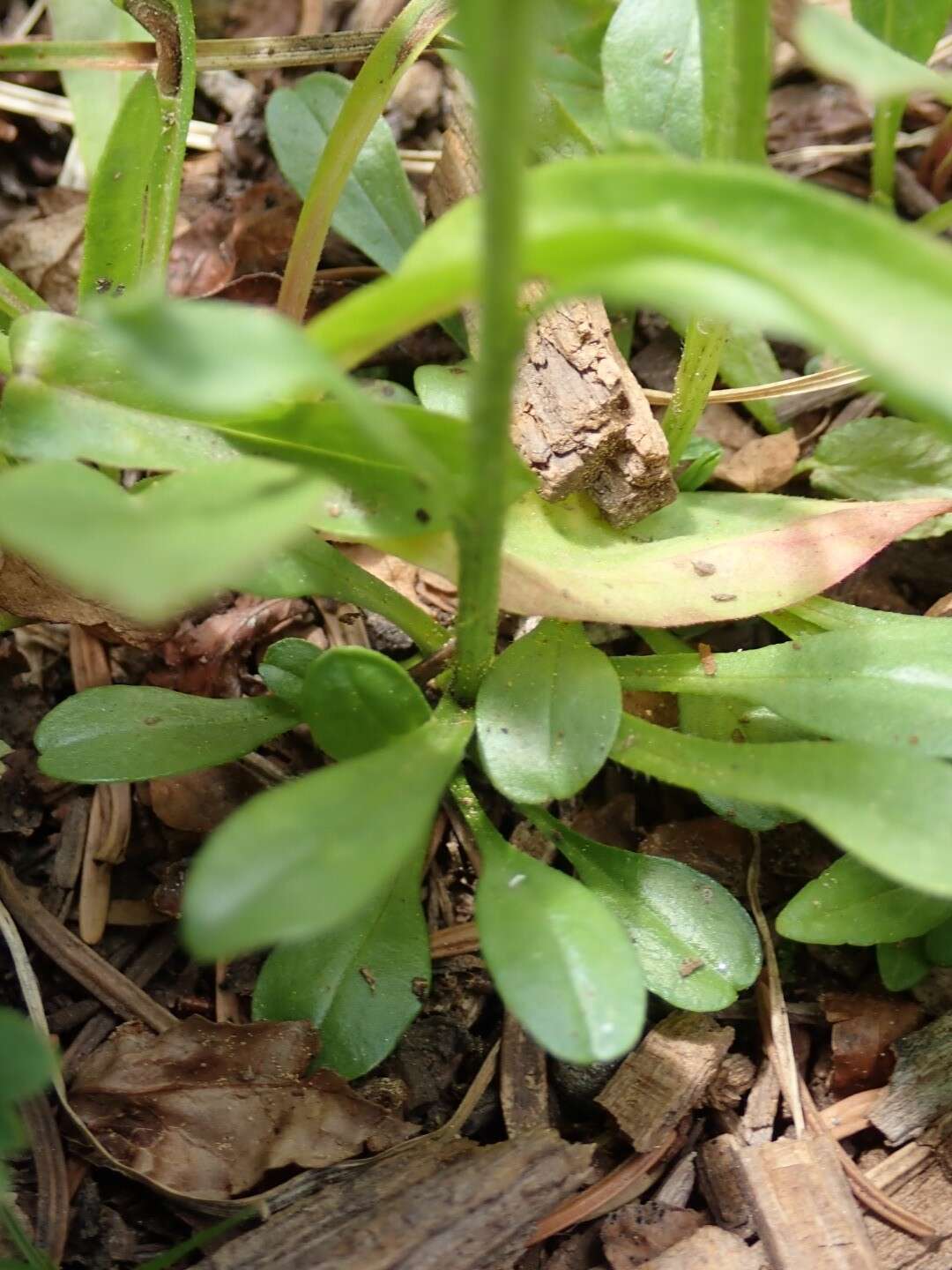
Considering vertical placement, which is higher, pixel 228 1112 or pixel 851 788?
pixel 851 788

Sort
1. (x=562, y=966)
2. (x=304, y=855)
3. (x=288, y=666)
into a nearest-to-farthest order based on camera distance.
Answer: (x=304, y=855) < (x=562, y=966) < (x=288, y=666)

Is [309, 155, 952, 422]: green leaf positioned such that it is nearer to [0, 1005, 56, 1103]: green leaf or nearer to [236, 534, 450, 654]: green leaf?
[236, 534, 450, 654]: green leaf

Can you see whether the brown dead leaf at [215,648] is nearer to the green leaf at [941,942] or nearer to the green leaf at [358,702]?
the green leaf at [358,702]

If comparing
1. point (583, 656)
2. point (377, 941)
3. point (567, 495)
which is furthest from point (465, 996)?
point (567, 495)

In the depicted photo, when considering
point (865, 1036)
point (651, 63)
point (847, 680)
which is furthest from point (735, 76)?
point (865, 1036)

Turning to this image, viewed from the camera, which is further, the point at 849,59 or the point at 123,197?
the point at 123,197

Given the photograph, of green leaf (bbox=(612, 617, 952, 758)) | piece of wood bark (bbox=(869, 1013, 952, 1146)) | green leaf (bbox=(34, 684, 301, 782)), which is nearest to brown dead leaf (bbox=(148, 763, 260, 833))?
green leaf (bbox=(34, 684, 301, 782))

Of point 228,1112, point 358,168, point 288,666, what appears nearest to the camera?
point 228,1112

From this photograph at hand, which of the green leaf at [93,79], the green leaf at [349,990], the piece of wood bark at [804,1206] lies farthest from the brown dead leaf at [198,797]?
the green leaf at [93,79]

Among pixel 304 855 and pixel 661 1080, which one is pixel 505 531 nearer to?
pixel 304 855
